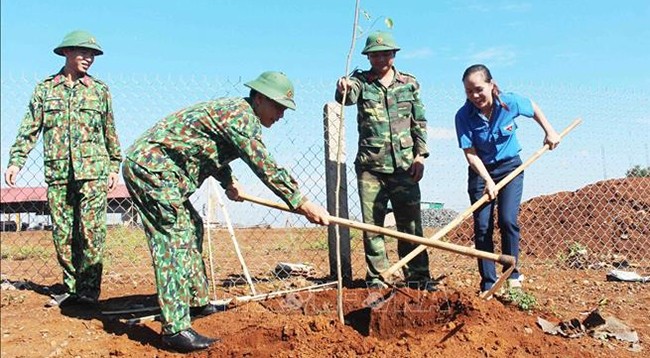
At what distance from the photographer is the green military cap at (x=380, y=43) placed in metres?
4.52

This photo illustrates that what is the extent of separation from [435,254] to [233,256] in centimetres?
273

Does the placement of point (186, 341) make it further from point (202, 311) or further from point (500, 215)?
point (500, 215)

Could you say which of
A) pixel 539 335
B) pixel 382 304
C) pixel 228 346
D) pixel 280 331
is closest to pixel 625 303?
pixel 539 335

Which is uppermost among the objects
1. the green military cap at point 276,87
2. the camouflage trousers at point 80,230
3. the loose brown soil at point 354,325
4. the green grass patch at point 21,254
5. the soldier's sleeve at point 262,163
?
the green military cap at point 276,87

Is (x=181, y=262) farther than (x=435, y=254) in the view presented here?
No

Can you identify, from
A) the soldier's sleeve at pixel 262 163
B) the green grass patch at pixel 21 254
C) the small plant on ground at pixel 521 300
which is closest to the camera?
the soldier's sleeve at pixel 262 163

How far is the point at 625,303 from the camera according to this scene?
4.77 m

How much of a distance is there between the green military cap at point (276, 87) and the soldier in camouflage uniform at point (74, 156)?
1591 millimetres

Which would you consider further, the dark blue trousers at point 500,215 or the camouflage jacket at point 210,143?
the dark blue trousers at point 500,215

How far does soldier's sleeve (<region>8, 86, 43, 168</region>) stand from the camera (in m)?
4.39

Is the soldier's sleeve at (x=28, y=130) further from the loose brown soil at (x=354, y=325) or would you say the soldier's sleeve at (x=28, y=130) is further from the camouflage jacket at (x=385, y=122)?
the camouflage jacket at (x=385, y=122)

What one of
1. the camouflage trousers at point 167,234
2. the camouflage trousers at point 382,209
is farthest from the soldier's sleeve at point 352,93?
the camouflage trousers at point 167,234

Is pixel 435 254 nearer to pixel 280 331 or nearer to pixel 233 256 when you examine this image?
pixel 233 256

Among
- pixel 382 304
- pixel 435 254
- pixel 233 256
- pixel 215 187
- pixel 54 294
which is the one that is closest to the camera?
pixel 382 304
